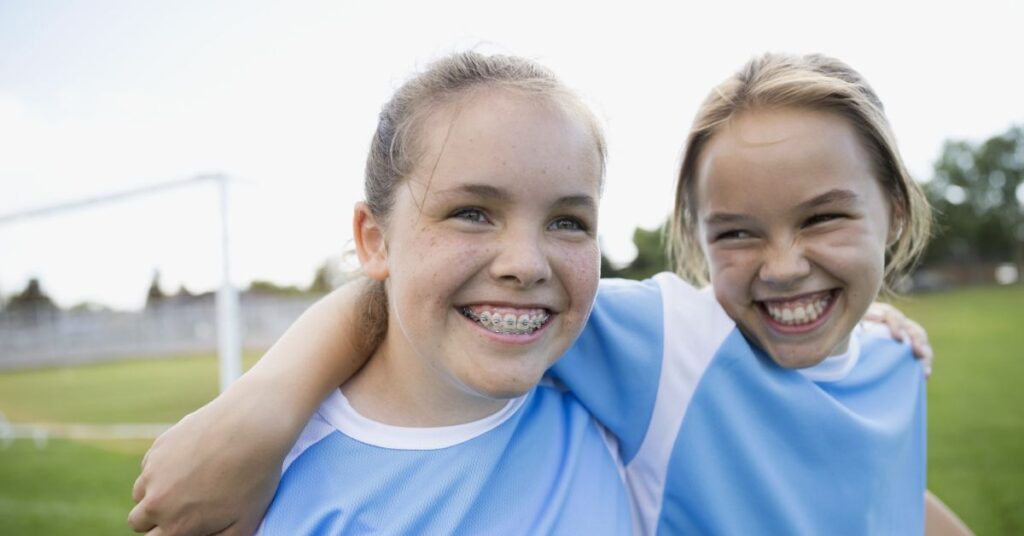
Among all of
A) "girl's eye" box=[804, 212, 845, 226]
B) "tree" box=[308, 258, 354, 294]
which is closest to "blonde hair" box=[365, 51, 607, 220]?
"girl's eye" box=[804, 212, 845, 226]

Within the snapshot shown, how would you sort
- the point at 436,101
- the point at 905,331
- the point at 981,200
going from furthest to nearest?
the point at 981,200, the point at 905,331, the point at 436,101

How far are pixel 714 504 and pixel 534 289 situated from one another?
23.3 inches

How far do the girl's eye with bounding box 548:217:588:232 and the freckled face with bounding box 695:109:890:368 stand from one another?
42cm

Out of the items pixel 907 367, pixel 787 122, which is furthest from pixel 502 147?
pixel 907 367

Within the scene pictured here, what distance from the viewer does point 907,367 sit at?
6.16 ft

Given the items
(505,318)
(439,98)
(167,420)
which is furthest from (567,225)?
(167,420)

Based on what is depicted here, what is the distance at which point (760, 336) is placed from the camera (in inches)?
60.3

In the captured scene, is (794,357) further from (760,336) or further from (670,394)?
(670,394)

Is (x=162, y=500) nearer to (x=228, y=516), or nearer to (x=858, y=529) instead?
(x=228, y=516)

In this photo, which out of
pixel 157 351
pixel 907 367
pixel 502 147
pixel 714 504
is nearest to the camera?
pixel 502 147

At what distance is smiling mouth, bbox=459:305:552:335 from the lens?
3.79 ft

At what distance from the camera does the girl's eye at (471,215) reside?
3.77 ft

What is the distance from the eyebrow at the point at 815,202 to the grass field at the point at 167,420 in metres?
0.74

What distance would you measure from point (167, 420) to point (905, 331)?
11243 mm
